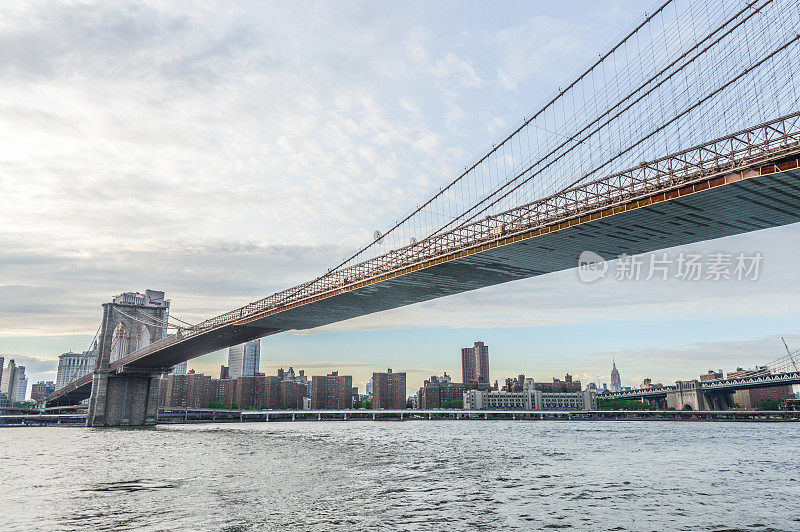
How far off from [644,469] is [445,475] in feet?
43.5

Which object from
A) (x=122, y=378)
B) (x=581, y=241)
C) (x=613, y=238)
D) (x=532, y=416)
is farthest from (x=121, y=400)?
(x=532, y=416)

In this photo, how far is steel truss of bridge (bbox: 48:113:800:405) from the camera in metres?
32.9

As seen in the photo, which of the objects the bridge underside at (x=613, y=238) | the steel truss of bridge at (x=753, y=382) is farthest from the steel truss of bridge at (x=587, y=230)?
the steel truss of bridge at (x=753, y=382)

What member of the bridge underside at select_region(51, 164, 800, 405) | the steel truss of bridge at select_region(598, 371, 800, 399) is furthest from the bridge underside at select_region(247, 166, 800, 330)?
the steel truss of bridge at select_region(598, 371, 800, 399)

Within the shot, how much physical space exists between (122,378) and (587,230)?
8172 centimetres

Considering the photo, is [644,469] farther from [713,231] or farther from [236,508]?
[236,508]

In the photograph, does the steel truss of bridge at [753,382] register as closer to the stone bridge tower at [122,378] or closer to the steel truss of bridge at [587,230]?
the steel truss of bridge at [587,230]

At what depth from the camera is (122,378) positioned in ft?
307

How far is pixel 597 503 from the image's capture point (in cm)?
2239

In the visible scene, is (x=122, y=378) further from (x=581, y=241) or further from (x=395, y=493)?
(x=395, y=493)

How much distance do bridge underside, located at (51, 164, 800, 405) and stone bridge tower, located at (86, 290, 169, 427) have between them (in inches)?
1098

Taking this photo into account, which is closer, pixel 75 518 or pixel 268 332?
pixel 75 518

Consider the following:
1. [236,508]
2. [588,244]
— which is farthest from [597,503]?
[588,244]

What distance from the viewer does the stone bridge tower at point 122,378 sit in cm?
9094
